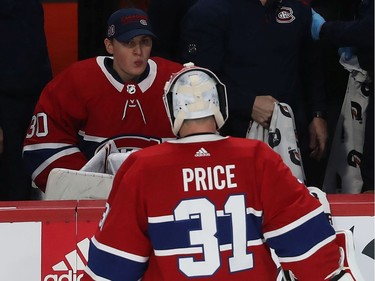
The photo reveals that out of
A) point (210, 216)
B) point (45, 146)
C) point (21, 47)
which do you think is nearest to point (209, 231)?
point (210, 216)

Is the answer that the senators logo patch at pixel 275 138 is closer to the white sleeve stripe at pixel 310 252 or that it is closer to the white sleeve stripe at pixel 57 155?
the white sleeve stripe at pixel 57 155

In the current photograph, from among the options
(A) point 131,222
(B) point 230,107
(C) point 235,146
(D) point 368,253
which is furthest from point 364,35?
(A) point 131,222

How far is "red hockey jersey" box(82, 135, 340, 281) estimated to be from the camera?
2.95 metres

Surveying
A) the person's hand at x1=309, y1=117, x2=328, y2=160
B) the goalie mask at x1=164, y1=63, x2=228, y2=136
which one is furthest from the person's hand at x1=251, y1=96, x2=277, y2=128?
the goalie mask at x1=164, y1=63, x2=228, y2=136

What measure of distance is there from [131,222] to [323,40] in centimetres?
156

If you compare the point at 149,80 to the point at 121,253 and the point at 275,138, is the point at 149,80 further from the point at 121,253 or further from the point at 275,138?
the point at 121,253

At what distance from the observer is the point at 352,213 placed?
3533mm

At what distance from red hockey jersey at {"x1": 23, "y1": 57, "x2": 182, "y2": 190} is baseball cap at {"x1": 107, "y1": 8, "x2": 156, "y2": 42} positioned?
15 cm

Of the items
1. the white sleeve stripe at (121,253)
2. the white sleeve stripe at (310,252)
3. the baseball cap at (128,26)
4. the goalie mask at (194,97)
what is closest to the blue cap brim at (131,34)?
the baseball cap at (128,26)

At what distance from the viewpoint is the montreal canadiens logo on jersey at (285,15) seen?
421 cm

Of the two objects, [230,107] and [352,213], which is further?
[230,107]

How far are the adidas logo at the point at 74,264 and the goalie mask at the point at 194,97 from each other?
2.29 ft

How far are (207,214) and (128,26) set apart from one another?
137 cm

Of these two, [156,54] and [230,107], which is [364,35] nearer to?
[230,107]
